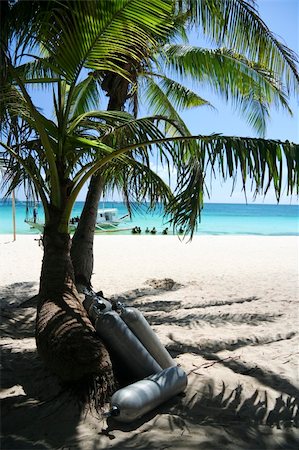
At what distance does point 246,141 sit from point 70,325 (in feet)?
6.77

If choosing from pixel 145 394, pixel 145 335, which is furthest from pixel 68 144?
pixel 145 394

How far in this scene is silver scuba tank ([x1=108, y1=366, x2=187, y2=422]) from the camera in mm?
2496

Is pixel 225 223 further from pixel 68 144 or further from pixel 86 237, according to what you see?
pixel 68 144

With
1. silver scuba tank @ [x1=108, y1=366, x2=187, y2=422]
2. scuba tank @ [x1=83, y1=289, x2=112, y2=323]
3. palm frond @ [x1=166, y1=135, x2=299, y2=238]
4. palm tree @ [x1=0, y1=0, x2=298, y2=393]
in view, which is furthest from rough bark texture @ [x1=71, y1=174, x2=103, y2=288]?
silver scuba tank @ [x1=108, y1=366, x2=187, y2=422]

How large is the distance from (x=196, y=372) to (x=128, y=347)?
2.36 feet

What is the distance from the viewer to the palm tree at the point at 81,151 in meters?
3.06

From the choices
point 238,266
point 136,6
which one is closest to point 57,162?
point 136,6

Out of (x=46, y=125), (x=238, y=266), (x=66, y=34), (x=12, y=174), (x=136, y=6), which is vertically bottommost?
(x=238, y=266)

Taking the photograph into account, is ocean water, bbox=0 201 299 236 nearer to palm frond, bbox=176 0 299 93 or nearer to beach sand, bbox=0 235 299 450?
beach sand, bbox=0 235 299 450

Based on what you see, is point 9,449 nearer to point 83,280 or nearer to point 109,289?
point 83,280

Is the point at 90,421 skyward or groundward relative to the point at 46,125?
groundward

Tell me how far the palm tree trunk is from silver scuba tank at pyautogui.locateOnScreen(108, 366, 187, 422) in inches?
12.0

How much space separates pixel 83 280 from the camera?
595cm

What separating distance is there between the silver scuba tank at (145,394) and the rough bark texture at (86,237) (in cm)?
327
